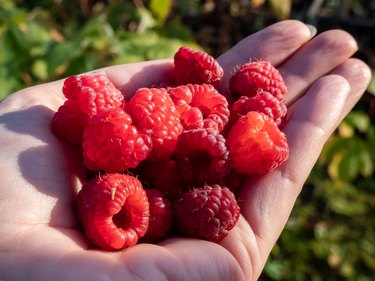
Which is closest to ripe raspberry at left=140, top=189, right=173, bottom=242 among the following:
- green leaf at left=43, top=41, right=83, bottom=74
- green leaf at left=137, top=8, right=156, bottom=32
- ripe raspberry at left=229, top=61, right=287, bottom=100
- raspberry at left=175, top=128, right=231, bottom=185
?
raspberry at left=175, top=128, right=231, bottom=185

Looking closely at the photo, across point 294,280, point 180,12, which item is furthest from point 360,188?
point 180,12

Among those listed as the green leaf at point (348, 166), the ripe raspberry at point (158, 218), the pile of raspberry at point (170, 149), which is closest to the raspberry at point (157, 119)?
the pile of raspberry at point (170, 149)

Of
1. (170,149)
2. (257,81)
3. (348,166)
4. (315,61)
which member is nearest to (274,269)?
(348,166)

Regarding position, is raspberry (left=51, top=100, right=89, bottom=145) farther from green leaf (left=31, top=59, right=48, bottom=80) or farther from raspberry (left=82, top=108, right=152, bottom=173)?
green leaf (left=31, top=59, right=48, bottom=80)

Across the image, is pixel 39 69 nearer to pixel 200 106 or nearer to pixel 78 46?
pixel 78 46

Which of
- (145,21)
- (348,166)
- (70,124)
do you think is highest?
(70,124)

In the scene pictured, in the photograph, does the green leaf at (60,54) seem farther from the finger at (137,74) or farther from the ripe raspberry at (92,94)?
the ripe raspberry at (92,94)

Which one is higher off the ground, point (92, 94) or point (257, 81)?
point (92, 94)
